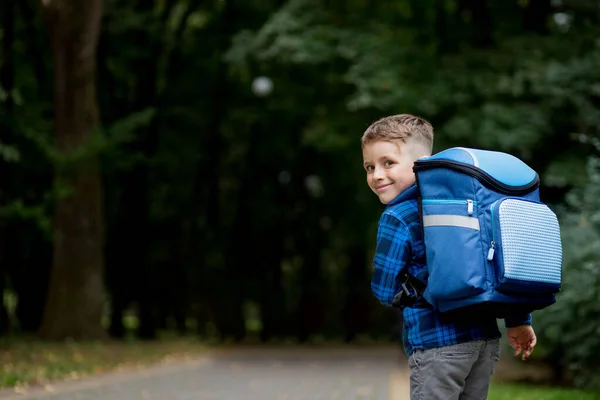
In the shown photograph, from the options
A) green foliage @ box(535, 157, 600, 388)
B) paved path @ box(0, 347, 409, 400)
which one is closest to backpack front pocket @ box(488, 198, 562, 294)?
green foliage @ box(535, 157, 600, 388)

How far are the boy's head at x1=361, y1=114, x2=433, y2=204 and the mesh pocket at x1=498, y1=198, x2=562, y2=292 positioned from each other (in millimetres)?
393

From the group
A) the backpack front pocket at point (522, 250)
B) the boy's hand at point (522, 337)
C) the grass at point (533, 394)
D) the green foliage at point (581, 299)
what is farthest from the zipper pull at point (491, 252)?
the green foliage at point (581, 299)

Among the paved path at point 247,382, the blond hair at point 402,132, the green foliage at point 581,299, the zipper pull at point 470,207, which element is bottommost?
the paved path at point 247,382

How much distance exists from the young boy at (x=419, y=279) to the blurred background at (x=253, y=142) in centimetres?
657

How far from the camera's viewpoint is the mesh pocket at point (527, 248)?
11.8 feet

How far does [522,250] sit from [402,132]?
2.02 ft

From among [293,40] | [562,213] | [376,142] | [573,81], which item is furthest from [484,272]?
[293,40]

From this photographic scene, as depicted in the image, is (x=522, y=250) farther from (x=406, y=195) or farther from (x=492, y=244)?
(x=406, y=195)

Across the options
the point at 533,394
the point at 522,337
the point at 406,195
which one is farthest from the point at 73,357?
the point at 406,195

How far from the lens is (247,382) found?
1399cm

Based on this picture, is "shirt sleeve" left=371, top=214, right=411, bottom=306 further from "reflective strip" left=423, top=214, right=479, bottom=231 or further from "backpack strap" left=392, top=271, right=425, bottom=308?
"reflective strip" left=423, top=214, right=479, bottom=231

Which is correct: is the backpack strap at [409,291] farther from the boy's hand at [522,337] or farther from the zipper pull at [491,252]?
the boy's hand at [522,337]

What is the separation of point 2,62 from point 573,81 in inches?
430

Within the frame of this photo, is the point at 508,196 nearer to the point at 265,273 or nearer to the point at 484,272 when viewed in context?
the point at 484,272
